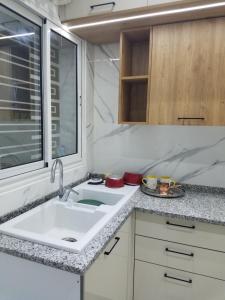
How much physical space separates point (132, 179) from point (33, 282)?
46.4 inches

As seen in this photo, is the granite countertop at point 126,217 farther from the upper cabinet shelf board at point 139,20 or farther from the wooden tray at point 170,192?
the upper cabinet shelf board at point 139,20

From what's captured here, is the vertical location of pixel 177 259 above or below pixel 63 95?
below

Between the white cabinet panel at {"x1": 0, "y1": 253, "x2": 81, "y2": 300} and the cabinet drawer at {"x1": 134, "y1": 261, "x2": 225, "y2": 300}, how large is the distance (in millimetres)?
769

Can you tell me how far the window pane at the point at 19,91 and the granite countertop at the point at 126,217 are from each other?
1.86ft

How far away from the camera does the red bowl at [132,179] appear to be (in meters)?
2.02

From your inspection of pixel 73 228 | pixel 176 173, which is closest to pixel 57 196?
pixel 73 228

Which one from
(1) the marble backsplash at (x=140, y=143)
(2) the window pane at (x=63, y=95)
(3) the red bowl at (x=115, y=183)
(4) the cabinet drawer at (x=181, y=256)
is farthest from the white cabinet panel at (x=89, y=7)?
(4) the cabinet drawer at (x=181, y=256)

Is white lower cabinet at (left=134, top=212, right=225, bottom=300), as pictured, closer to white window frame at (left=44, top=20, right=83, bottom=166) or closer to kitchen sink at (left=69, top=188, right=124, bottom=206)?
kitchen sink at (left=69, top=188, right=124, bottom=206)

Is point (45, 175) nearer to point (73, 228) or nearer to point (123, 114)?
point (73, 228)

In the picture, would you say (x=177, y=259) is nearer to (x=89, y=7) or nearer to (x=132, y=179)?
(x=132, y=179)

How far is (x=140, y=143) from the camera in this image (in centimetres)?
207

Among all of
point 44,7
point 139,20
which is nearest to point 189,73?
point 139,20

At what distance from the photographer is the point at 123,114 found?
1.84 metres

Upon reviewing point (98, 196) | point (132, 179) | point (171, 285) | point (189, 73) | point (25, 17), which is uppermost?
point (25, 17)
